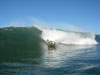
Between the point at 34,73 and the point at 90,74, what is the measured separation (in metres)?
3.55

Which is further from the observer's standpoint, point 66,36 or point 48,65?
point 66,36

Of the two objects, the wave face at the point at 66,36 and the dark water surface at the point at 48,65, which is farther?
the wave face at the point at 66,36

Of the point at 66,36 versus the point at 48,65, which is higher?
the point at 66,36

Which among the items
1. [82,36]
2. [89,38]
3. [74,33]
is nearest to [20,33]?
[74,33]

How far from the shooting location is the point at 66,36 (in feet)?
181

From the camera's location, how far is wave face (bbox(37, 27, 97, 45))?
50.2 m

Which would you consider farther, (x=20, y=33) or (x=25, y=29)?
(x=25, y=29)

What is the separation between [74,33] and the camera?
2312 inches

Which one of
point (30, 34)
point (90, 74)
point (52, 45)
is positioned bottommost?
point (90, 74)

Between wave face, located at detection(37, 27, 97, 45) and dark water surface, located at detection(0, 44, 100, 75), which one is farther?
wave face, located at detection(37, 27, 97, 45)

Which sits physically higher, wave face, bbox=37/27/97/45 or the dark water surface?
wave face, bbox=37/27/97/45

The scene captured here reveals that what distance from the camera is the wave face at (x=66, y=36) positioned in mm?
50225

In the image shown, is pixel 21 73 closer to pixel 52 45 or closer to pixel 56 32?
pixel 52 45

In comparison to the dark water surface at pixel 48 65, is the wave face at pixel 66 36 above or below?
above
